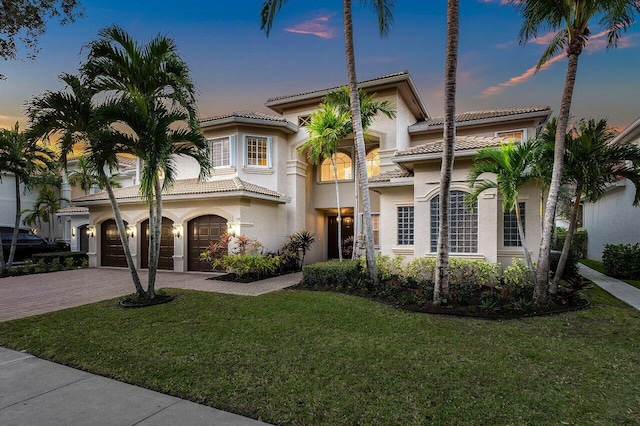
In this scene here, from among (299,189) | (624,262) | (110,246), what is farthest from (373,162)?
(110,246)

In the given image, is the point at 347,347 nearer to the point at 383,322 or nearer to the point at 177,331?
the point at 383,322

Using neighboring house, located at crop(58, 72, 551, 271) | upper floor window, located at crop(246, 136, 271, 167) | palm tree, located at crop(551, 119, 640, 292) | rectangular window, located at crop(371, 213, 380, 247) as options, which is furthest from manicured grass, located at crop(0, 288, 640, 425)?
upper floor window, located at crop(246, 136, 271, 167)

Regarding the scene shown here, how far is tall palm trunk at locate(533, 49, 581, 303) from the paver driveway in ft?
24.7

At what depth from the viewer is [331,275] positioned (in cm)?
1052

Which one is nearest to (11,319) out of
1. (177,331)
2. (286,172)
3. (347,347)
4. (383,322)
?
(177,331)

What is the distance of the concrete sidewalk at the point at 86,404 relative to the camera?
330 centimetres

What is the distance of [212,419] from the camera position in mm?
3314

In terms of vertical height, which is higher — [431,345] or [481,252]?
[481,252]

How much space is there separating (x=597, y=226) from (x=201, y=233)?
914 inches

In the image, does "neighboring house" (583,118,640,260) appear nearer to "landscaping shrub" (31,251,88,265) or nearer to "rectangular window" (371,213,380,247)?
"rectangular window" (371,213,380,247)

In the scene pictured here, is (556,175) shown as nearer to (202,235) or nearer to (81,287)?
(202,235)

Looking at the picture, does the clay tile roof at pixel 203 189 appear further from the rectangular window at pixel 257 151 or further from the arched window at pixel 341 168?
the arched window at pixel 341 168

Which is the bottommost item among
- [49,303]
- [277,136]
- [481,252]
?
[49,303]

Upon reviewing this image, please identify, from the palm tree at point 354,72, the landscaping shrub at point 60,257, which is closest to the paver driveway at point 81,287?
the landscaping shrub at point 60,257
